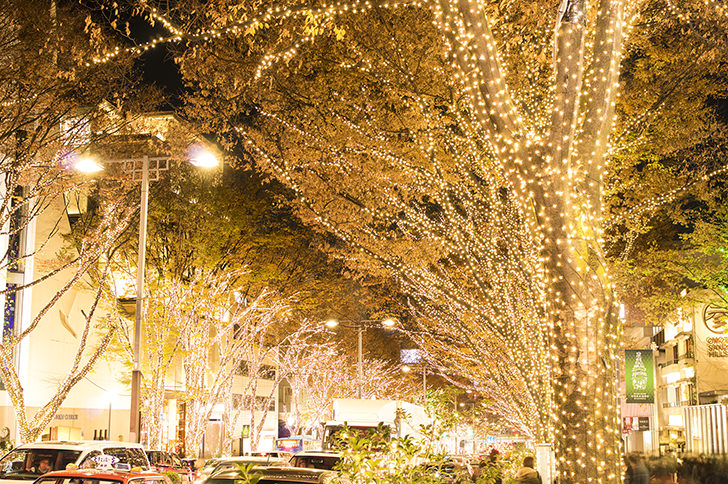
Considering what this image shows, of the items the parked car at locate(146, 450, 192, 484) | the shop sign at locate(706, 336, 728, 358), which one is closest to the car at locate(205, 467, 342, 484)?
the parked car at locate(146, 450, 192, 484)

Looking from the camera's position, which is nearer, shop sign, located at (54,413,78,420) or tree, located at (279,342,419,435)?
shop sign, located at (54,413,78,420)

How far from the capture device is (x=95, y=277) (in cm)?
2684

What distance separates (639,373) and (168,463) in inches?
628

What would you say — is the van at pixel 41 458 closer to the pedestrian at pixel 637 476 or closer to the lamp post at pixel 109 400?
the pedestrian at pixel 637 476

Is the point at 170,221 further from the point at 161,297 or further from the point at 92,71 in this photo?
the point at 92,71

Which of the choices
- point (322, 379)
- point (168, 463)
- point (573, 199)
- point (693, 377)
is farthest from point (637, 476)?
point (322, 379)

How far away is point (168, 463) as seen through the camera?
2158 cm

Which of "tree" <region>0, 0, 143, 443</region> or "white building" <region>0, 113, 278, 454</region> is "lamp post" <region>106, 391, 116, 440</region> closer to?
"white building" <region>0, 113, 278, 454</region>

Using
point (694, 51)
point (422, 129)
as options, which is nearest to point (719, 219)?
point (694, 51)

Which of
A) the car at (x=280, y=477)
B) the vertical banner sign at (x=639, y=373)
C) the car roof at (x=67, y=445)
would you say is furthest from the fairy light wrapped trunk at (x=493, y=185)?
the car roof at (x=67, y=445)

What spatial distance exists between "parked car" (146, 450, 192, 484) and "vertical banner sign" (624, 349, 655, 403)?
14661 mm

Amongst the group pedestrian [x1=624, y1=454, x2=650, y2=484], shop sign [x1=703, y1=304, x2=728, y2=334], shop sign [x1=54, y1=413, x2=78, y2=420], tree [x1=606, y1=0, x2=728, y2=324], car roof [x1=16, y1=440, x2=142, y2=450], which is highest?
tree [x1=606, y1=0, x2=728, y2=324]

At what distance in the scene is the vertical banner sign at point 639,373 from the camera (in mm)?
26094

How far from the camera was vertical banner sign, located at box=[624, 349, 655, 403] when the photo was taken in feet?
85.6
